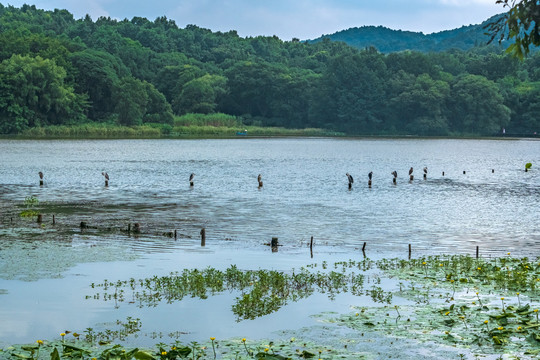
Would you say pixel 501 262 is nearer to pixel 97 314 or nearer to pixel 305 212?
pixel 97 314

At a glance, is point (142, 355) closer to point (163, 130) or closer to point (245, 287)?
point (245, 287)

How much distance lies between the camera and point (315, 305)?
807 inches

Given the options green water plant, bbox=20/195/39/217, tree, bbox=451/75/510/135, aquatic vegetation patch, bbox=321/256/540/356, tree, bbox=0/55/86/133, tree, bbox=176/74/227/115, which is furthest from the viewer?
tree, bbox=176/74/227/115

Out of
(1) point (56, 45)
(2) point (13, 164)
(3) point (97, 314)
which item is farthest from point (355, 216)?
(1) point (56, 45)

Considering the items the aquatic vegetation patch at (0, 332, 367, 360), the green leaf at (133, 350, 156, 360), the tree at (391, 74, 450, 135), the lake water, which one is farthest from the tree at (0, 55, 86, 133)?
the green leaf at (133, 350, 156, 360)

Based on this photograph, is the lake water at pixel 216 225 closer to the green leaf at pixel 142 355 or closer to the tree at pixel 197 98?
the green leaf at pixel 142 355

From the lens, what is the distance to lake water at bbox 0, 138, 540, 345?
780 inches

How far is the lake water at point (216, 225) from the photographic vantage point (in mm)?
19812

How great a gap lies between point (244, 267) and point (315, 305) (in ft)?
19.7

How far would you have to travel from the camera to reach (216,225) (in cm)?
3816

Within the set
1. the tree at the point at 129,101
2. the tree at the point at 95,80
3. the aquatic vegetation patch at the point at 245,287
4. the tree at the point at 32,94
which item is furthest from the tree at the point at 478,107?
the aquatic vegetation patch at the point at 245,287

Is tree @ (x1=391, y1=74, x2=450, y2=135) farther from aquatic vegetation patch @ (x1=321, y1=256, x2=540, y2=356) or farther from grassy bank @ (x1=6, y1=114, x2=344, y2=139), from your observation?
aquatic vegetation patch @ (x1=321, y1=256, x2=540, y2=356)

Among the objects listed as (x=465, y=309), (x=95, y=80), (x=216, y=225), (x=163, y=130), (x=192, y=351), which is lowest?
(x=216, y=225)

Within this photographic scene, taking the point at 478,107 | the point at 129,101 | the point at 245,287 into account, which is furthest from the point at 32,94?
the point at 245,287
